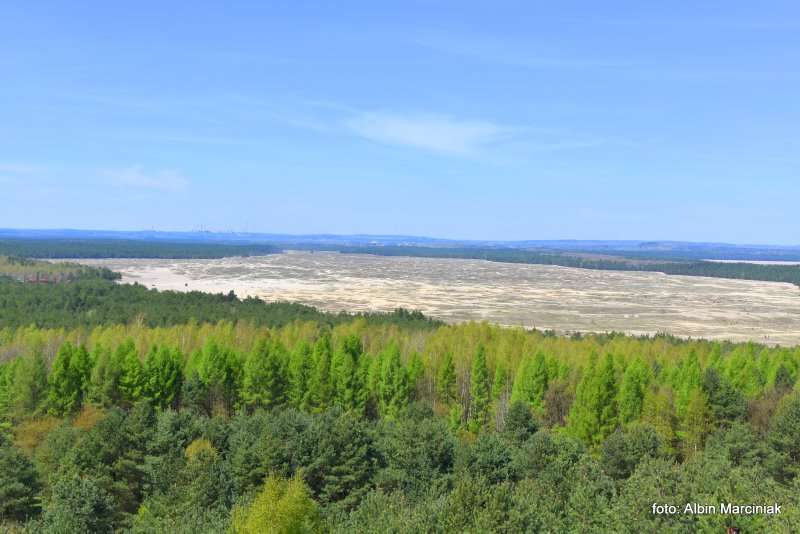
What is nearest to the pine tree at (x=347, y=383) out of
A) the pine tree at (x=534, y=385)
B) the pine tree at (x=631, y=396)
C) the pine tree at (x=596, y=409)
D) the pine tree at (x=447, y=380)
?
the pine tree at (x=447, y=380)

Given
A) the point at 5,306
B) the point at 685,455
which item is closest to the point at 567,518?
the point at 685,455

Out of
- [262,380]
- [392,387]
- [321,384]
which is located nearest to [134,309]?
[262,380]

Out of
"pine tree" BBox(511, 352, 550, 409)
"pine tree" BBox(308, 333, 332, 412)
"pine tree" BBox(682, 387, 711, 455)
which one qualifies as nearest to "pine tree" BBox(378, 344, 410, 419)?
"pine tree" BBox(308, 333, 332, 412)

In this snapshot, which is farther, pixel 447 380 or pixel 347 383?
pixel 447 380

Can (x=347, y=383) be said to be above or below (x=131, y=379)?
below

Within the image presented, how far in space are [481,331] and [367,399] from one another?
18524 mm

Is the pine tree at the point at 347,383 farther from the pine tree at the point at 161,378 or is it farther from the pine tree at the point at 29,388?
the pine tree at the point at 29,388

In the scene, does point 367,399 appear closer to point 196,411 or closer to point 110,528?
point 196,411

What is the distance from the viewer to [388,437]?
3553 centimetres

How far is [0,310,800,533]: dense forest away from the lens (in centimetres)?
2317

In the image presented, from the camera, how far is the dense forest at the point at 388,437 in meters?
23.2

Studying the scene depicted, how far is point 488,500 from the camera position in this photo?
888 inches

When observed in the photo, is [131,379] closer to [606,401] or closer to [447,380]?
[447,380]

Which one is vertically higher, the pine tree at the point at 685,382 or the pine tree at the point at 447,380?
the pine tree at the point at 685,382
